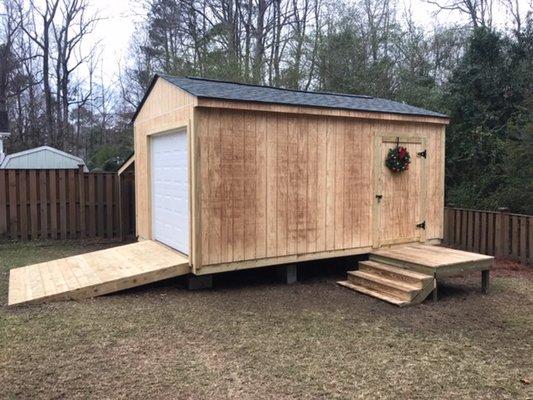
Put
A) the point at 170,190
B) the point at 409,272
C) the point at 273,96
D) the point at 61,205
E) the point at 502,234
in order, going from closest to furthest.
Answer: the point at 409,272, the point at 273,96, the point at 170,190, the point at 502,234, the point at 61,205

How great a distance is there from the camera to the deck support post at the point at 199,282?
20.2ft

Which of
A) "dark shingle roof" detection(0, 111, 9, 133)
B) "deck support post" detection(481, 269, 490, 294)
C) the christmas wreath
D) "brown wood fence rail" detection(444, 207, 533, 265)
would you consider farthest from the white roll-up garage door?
"dark shingle roof" detection(0, 111, 9, 133)

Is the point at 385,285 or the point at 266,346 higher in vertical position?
the point at 385,285

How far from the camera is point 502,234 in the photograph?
8.27 metres

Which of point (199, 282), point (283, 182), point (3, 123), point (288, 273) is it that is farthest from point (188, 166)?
point (3, 123)

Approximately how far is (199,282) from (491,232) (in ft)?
17.6

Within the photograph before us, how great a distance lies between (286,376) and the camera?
360 cm

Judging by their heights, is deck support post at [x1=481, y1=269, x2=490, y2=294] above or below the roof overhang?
below

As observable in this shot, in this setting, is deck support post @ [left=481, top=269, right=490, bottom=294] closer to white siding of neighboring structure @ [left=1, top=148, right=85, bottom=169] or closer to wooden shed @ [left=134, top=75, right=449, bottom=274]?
wooden shed @ [left=134, top=75, right=449, bottom=274]

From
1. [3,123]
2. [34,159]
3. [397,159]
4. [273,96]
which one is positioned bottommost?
[397,159]

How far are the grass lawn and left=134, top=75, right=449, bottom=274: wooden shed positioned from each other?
0.76 metres

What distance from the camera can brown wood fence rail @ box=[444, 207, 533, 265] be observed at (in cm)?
786

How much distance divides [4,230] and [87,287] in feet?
17.2

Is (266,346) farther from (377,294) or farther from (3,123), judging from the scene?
(3,123)
